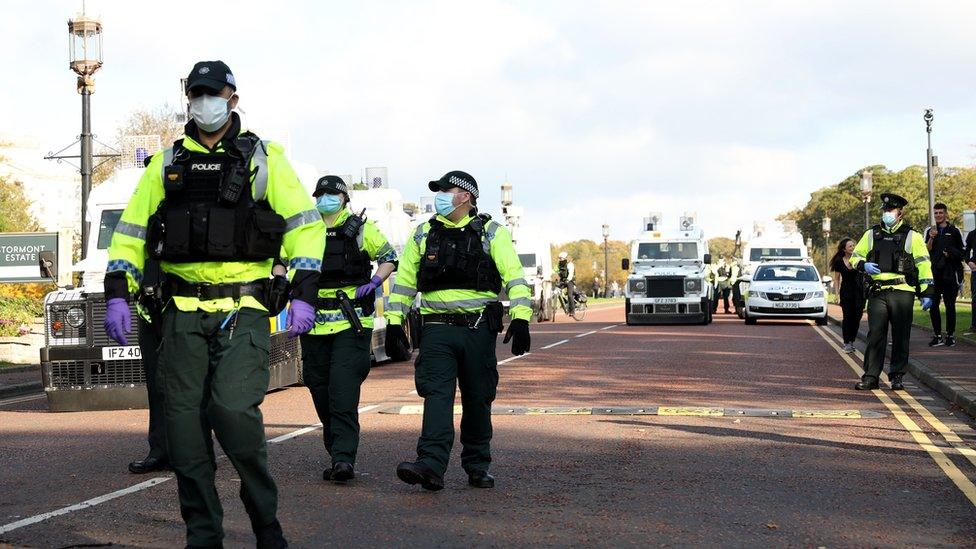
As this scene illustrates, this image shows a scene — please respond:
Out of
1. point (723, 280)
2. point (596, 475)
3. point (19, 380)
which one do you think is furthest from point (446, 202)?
point (723, 280)

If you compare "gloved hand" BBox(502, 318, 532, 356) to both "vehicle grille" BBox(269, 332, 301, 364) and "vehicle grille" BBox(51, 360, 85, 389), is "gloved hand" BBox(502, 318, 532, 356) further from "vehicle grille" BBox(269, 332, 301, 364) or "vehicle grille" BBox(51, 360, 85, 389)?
"vehicle grille" BBox(51, 360, 85, 389)

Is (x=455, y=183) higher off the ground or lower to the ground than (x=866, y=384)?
higher

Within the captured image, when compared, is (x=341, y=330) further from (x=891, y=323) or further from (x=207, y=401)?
(x=891, y=323)

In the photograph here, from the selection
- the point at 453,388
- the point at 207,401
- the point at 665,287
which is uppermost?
the point at 665,287

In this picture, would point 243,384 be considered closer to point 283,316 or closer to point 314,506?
point 314,506

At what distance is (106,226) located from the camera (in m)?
15.6

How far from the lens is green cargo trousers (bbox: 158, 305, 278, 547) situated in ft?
18.3

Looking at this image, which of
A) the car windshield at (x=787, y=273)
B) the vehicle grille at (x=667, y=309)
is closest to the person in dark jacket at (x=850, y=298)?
the car windshield at (x=787, y=273)

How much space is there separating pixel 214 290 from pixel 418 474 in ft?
8.00

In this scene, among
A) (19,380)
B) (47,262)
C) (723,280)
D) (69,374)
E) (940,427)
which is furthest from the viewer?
(723,280)

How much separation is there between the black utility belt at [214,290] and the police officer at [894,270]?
9888 millimetres

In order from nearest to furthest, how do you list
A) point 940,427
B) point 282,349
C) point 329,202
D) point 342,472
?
point 342,472, point 329,202, point 940,427, point 282,349

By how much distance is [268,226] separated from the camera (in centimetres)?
572

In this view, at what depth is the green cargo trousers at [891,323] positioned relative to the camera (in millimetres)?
14242
